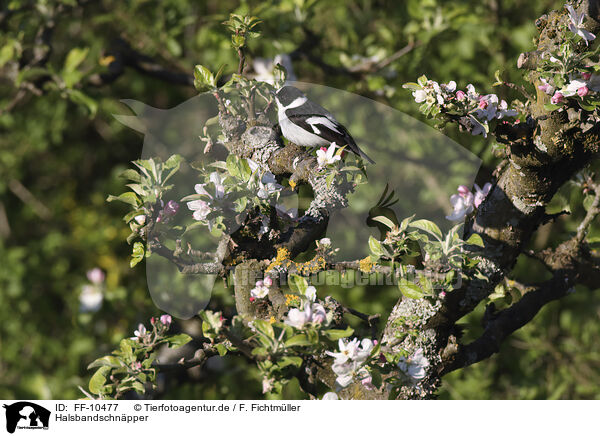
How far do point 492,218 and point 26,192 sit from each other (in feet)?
8.76

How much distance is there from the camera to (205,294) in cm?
109

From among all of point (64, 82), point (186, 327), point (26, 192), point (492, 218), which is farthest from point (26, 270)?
point (492, 218)

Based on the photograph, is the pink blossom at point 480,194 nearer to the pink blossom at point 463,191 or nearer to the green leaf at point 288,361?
the pink blossom at point 463,191

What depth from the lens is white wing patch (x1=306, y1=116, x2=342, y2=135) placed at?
3.07 feet

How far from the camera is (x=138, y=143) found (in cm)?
210

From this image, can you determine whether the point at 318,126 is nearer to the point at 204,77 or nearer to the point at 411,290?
the point at 204,77

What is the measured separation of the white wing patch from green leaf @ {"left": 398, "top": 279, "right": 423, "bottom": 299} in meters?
0.30

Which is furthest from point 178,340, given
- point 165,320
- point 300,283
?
point 300,283

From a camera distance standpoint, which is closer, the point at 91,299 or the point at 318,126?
the point at 318,126

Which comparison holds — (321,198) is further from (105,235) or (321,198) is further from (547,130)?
(105,235)
